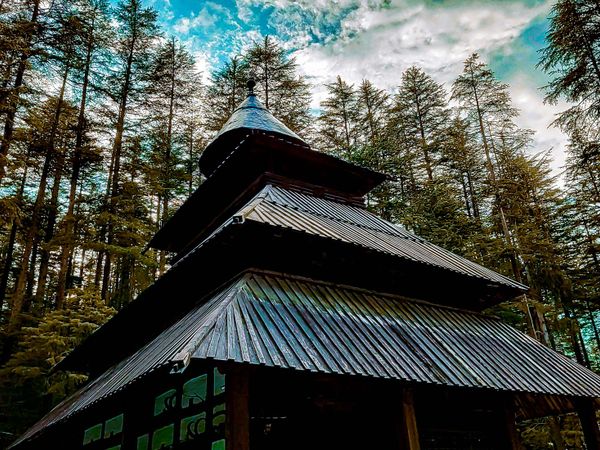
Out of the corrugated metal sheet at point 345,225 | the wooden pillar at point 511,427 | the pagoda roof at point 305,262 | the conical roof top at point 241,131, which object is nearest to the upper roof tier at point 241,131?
the conical roof top at point 241,131

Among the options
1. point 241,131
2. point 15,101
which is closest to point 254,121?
point 241,131

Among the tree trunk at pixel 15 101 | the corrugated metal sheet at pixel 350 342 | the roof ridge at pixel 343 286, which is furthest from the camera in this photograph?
the tree trunk at pixel 15 101

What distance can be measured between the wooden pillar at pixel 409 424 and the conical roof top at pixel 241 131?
713 centimetres

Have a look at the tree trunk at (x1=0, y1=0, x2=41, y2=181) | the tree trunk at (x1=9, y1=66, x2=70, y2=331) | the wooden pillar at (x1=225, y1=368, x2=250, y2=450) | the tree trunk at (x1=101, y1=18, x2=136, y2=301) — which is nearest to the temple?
the wooden pillar at (x1=225, y1=368, x2=250, y2=450)

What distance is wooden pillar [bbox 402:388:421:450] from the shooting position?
5.69m

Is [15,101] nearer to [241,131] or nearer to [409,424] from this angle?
[241,131]

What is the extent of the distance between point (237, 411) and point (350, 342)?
5.38 feet

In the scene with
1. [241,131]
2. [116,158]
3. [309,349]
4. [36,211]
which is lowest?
[309,349]

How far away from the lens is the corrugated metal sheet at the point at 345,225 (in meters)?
6.43

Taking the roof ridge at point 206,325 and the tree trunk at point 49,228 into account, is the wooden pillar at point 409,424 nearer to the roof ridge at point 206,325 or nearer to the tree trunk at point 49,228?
the roof ridge at point 206,325

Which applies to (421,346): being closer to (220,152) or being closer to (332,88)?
(220,152)

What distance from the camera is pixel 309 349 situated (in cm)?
481

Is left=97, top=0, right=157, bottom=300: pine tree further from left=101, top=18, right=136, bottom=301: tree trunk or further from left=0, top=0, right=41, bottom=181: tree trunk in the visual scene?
left=0, top=0, right=41, bottom=181: tree trunk

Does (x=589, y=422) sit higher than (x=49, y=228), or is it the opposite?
(x=49, y=228)
